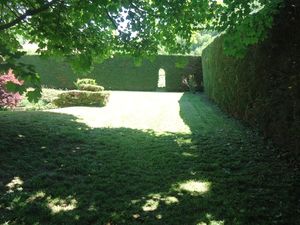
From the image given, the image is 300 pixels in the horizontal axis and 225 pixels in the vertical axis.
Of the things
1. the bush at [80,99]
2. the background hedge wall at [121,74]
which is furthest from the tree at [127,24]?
the background hedge wall at [121,74]

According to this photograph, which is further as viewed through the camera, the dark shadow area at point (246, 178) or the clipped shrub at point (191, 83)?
the clipped shrub at point (191, 83)

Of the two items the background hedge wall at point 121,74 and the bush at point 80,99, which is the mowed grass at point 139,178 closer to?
the bush at point 80,99

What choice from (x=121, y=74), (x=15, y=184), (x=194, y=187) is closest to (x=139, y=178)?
(x=194, y=187)

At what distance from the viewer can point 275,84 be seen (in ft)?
32.6

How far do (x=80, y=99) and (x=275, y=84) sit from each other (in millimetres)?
12240

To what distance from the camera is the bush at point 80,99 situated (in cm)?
1996

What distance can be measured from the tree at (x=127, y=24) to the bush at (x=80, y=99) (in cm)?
794

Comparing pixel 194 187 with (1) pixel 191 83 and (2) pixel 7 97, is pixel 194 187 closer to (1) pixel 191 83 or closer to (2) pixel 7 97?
(2) pixel 7 97

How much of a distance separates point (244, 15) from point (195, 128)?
227 inches

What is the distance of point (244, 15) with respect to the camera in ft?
27.8

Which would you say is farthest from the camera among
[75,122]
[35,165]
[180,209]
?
[75,122]

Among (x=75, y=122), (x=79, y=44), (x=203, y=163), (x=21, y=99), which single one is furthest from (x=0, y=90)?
(x=203, y=163)

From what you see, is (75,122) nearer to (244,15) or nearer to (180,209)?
(244,15)

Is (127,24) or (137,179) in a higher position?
(127,24)
